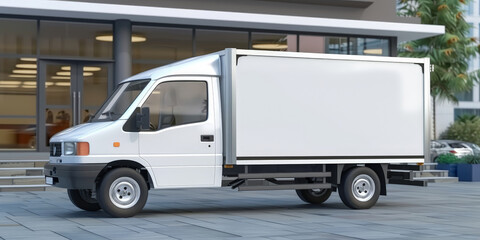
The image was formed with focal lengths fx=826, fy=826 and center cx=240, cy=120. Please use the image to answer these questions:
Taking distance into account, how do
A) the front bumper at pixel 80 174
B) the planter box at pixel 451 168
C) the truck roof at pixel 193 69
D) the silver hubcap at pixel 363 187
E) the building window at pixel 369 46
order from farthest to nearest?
the building window at pixel 369 46
the planter box at pixel 451 168
the silver hubcap at pixel 363 187
the truck roof at pixel 193 69
the front bumper at pixel 80 174

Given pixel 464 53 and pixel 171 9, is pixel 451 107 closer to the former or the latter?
pixel 464 53

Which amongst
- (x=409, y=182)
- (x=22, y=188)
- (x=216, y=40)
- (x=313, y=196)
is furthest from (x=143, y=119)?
(x=216, y=40)

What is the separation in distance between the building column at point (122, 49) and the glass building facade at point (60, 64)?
0.73 feet

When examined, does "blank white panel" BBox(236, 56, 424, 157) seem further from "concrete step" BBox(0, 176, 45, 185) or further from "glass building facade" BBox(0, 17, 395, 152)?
"glass building facade" BBox(0, 17, 395, 152)

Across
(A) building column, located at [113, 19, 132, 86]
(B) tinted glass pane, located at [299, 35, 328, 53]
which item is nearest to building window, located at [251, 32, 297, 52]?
(B) tinted glass pane, located at [299, 35, 328, 53]

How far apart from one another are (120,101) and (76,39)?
1026 cm

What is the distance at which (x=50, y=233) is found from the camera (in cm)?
1079

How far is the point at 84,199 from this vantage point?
14.0 metres

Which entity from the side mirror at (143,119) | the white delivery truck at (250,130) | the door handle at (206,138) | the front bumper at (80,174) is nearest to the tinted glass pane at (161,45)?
the white delivery truck at (250,130)

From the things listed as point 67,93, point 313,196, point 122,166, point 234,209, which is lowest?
point 234,209

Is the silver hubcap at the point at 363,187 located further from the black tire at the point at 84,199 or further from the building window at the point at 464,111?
the building window at the point at 464,111

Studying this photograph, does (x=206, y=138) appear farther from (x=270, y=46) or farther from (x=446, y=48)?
(x=446, y=48)

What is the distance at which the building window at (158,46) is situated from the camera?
24078mm

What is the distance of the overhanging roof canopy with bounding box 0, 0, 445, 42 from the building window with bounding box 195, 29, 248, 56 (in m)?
0.42
